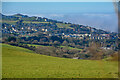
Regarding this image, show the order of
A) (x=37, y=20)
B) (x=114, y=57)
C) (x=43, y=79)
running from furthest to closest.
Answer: (x=37, y=20)
(x=43, y=79)
(x=114, y=57)

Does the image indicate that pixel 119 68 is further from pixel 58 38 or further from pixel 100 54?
pixel 58 38

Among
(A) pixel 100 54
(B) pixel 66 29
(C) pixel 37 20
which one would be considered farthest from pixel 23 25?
(A) pixel 100 54

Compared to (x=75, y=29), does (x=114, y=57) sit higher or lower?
lower

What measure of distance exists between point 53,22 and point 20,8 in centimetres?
2893

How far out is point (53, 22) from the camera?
121375mm

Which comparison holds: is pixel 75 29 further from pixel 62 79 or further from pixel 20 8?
pixel 62 79

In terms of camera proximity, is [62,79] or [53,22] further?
[53,22]

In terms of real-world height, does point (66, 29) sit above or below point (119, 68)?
above

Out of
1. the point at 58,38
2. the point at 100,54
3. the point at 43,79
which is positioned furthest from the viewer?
the point at 58,38

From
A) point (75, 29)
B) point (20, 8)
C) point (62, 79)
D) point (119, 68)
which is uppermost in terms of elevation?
point (20, 8)

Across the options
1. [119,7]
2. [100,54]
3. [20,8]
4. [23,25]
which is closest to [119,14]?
[119,7]

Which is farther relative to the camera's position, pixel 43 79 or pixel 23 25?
pixel 23 25

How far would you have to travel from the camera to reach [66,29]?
350ft

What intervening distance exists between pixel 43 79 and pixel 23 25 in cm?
10825
